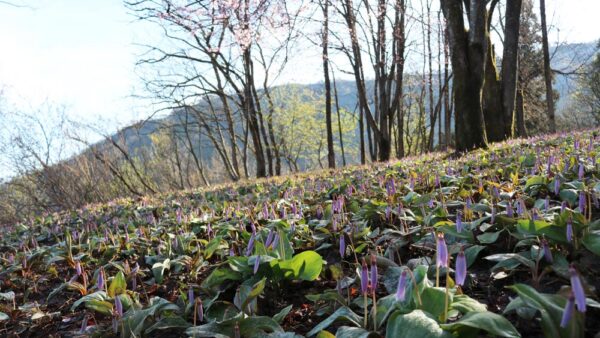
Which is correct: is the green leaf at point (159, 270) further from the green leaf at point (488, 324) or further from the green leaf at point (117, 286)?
the green leaf at point (488, 324)

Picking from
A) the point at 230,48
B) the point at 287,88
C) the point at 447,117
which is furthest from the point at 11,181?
the point at 287,88

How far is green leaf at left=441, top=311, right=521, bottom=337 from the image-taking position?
110 cm

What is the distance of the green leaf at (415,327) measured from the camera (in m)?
1.11

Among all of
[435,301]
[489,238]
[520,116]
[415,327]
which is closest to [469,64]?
[489,238]

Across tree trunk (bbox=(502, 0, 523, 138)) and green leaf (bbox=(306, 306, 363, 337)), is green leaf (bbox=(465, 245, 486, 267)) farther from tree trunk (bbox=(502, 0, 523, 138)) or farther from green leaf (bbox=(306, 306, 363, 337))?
tree trunk (bbox=(502, 0, 523, 138))

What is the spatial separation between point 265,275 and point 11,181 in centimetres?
2016

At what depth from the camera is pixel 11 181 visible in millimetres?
18016

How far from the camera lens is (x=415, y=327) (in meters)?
1.13

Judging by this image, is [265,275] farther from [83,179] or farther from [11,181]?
[11,181]

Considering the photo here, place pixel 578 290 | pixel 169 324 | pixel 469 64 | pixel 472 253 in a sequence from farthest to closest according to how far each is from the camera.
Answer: pixel 469 64, pixel 472 253, pixel 169 324, pixel 578 290

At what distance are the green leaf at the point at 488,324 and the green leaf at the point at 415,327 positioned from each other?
0.14ft

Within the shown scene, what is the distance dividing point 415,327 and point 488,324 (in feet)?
0.63

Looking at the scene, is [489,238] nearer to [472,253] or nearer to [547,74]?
[472,253]

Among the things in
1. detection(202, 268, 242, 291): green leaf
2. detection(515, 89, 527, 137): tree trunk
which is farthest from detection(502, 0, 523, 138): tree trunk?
detection(202, 268, 242, 291): green leaf
